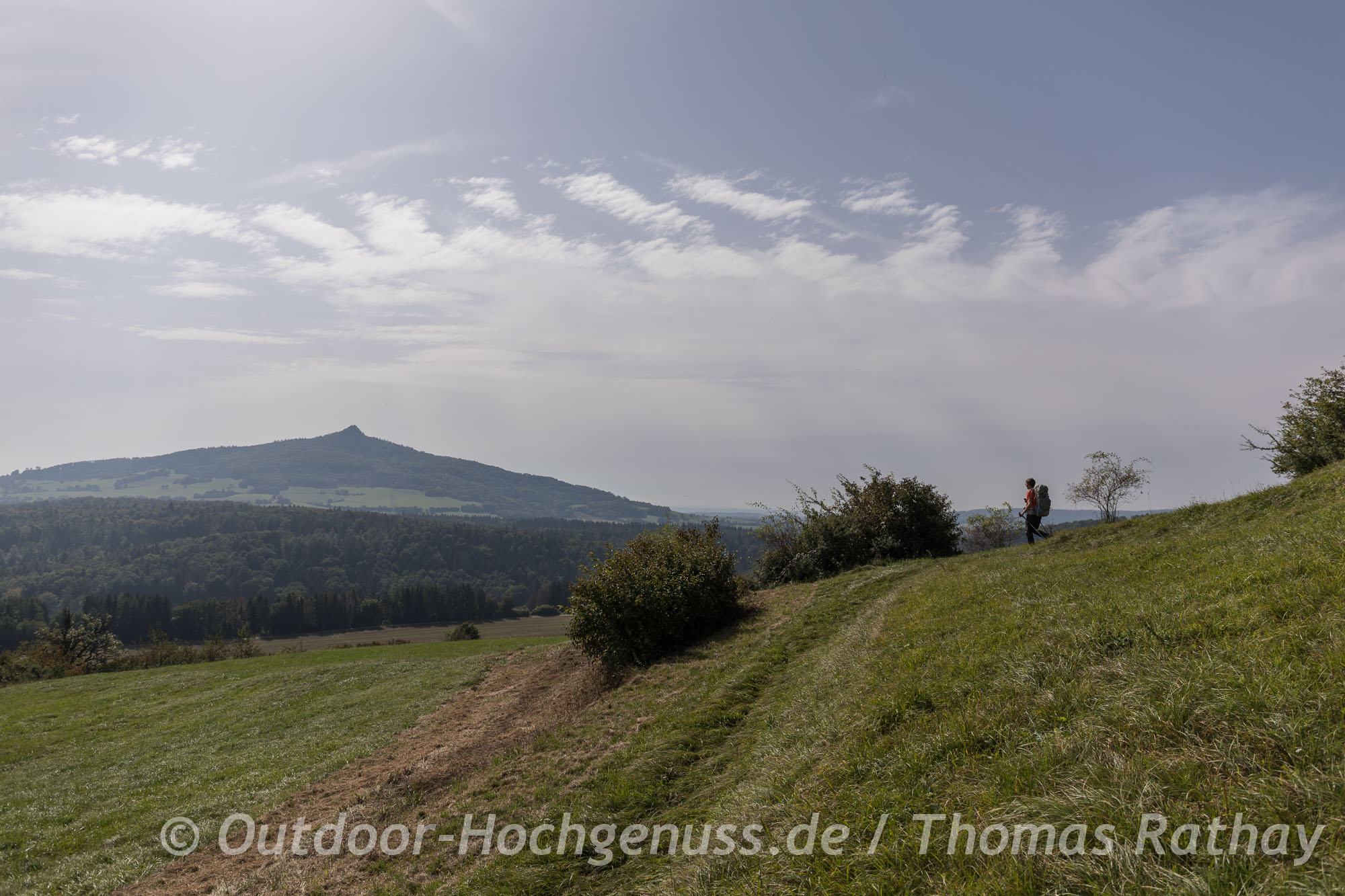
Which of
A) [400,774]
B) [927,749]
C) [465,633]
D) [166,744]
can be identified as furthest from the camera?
[465,633]

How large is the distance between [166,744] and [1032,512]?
29.0 meters

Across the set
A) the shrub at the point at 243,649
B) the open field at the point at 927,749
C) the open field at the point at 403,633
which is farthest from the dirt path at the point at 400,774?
the open field at the point at 403,633

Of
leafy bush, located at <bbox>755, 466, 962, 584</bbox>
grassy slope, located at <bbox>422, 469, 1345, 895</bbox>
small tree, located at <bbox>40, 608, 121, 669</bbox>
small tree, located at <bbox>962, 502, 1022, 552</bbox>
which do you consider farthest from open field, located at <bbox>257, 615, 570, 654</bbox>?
grassy slope, located at <bbox>422, 469, 1345, 895</bbox>

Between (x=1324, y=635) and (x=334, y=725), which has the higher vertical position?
(x=1324, y=635)

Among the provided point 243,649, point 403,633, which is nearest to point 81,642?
point 243,649

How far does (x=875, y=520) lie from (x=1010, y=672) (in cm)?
1963

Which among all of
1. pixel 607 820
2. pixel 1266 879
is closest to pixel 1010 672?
pixel 1266 879

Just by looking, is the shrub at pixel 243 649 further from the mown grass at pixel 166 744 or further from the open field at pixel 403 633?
the open field at pixel 403 633

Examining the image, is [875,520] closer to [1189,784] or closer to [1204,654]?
[1204,654]

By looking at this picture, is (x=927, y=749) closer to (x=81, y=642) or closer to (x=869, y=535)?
(x=869, y=535)

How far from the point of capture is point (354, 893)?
25.6ft

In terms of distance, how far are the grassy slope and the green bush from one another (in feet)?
13.2

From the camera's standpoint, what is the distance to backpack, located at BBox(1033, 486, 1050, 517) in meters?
22.3

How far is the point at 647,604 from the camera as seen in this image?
1789 centimetres
